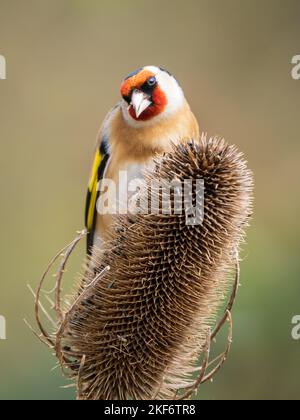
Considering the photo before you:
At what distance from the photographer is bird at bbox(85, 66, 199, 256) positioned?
16.4 ft

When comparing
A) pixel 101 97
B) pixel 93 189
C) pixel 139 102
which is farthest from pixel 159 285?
pixel 101 97

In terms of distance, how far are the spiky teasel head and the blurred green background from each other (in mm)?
2556

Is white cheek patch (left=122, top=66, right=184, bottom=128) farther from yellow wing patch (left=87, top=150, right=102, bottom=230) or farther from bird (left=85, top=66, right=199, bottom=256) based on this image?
yellow wing patch (left=87, top=150, right=102, bottom=230)

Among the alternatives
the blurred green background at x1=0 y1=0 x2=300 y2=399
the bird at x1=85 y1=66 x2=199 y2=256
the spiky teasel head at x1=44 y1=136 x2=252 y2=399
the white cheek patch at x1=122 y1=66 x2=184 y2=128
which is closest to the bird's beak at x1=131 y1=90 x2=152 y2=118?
the bird at x1=85 y1=66 x2=199 y2=256

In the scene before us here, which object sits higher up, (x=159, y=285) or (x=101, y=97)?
(x=101, y=97)

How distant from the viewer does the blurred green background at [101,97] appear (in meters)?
7.45

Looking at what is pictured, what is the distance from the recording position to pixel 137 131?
5.15 metres

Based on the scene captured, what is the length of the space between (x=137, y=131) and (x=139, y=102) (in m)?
0.23

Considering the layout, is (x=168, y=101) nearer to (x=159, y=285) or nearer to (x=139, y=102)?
(x=139, y=102)

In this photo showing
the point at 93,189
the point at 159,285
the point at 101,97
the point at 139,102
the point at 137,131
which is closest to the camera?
the point at 159,285

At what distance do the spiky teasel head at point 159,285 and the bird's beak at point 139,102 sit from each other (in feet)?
2.58

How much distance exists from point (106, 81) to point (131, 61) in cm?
27
